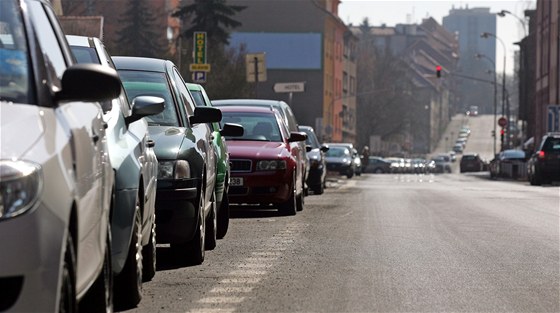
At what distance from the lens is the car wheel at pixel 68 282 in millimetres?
5504

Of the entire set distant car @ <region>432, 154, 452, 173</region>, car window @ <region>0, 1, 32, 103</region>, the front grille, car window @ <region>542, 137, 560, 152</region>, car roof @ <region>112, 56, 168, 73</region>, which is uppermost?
car roof @ <region>112, 56, 168, 73</region>

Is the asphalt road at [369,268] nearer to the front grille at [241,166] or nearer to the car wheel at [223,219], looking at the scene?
the car wheel at [223,219]

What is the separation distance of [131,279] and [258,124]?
12.6 m

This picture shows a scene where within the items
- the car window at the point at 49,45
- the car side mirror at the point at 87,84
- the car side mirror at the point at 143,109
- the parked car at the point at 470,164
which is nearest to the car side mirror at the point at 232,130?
the car side mirror at the point at 143,109

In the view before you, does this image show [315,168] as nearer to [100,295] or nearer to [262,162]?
[262,162]

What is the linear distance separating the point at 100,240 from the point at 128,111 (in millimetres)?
2754

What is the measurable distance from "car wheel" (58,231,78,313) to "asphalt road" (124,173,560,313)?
2706 mm

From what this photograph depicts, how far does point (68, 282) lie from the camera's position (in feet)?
18.5

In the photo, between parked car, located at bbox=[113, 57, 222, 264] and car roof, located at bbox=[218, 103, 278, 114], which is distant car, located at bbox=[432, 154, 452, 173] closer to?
car roof, located at bbox=[218, 103, 278, 114]

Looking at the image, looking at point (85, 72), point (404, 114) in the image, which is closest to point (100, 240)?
point (85, 72)

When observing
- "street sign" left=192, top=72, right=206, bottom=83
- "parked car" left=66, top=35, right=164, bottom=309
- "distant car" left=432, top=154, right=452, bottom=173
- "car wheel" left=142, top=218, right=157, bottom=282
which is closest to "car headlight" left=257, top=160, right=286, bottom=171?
"car wheel" left=142, top=218, right=157, bottom=282

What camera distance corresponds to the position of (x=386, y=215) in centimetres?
2072

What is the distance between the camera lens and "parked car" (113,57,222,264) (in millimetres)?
11133

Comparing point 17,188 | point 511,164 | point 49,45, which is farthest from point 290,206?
point 511,164
